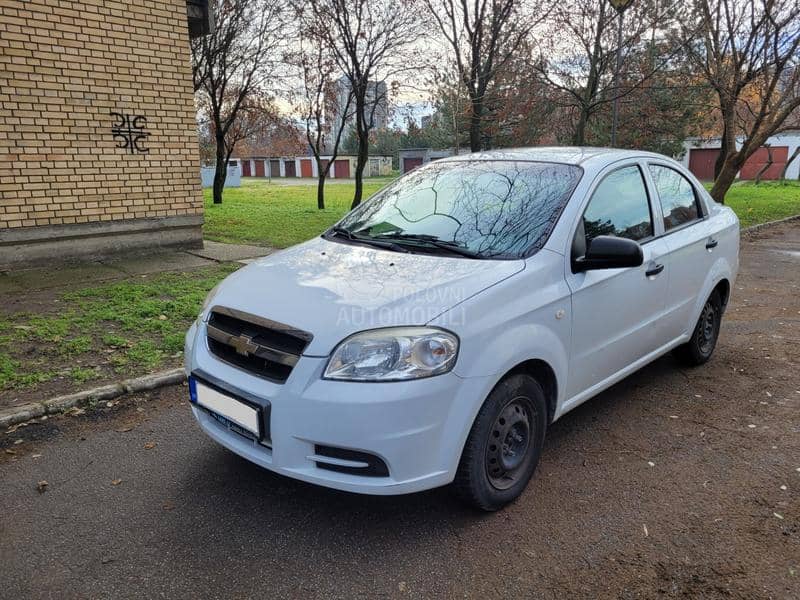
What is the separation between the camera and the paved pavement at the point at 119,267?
23.1 feet

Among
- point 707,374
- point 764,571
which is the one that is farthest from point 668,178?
point 764,571

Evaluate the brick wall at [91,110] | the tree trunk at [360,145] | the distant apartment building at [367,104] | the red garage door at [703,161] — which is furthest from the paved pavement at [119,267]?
the red garage door at [703,161]

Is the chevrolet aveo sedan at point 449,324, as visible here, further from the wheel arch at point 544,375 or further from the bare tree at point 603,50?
the bare tree at point 603,50

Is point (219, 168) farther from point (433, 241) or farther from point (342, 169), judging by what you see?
point (342, 169)

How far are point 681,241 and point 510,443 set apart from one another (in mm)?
2129

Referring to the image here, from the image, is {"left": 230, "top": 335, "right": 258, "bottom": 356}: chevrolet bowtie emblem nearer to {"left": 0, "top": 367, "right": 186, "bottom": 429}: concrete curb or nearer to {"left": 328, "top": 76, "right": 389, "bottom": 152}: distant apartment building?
{"left": 0, "top": 367, "right": 186, "bottom": 429}: concrete curb

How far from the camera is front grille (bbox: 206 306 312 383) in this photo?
8.54 feet

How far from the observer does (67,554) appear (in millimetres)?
2637

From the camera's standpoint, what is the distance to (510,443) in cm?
297

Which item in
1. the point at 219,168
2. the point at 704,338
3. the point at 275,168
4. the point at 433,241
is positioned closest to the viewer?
the point at 433,241

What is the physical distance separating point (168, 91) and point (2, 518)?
722 cm

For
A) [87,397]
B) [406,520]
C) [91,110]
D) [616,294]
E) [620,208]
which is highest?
[91,110]

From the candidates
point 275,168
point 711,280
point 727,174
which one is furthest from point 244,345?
point 275,168

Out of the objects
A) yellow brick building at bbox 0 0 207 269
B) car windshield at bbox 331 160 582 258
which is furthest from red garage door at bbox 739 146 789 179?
car windshield at bbox 331 160 582 258
